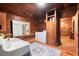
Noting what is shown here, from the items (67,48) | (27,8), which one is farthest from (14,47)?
(67,48)

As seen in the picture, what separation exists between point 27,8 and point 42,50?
0.72m

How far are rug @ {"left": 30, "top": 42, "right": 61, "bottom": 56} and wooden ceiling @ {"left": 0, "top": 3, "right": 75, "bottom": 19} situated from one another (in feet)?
1.62

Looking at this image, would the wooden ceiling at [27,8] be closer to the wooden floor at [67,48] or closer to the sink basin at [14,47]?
the sink basin at [14,47]

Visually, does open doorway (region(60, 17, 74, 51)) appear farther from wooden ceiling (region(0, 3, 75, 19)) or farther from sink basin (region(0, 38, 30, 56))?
sink basin (region(0, 38, 30, 56))

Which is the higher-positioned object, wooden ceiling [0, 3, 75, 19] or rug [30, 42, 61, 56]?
wooden ceiling [0, 3, 75, 19]

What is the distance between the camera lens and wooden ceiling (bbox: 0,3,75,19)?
1.52 metres

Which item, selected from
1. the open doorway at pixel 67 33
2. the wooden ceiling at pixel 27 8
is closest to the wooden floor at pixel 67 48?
the open doorway at pixel 67 33

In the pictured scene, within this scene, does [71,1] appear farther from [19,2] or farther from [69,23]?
[19,2]

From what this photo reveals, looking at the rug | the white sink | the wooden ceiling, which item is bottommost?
the rug

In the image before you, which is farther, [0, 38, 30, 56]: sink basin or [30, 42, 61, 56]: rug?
[30, 42, 61, 56]: rug

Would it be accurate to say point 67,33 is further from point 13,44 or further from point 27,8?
point 13,44

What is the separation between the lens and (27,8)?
1.58 m

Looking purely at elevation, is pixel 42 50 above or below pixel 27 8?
below

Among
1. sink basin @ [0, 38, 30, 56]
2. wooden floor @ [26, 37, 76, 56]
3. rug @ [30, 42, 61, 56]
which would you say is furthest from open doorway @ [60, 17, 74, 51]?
sink basin @ [0, 38, 30, 56]
